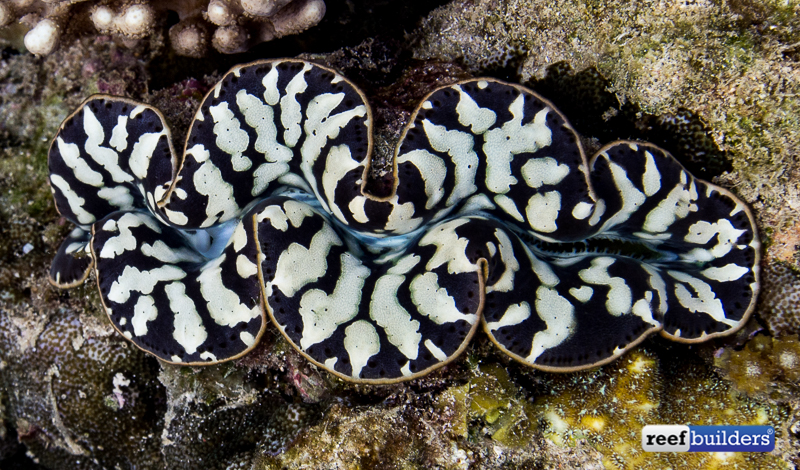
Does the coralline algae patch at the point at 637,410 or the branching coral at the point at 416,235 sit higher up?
the branching coral at the point at 416,235

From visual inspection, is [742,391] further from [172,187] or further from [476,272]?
[172,187]

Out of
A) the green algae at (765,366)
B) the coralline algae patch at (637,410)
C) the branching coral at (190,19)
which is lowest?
the coralline algae patch at (637,410)

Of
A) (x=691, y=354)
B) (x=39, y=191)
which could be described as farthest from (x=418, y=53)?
(x=39, y=191)

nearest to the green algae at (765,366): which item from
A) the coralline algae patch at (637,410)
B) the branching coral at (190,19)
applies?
the coralline algae patch at (637,410)

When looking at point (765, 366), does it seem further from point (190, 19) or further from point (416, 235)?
point (190, 19)

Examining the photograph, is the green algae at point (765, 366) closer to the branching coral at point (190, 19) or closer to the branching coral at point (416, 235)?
the branching coral at point (416, 235)

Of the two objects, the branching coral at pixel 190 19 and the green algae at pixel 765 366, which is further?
the branching coral at pixel 190 19

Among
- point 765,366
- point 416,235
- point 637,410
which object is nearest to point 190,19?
point 416,235
